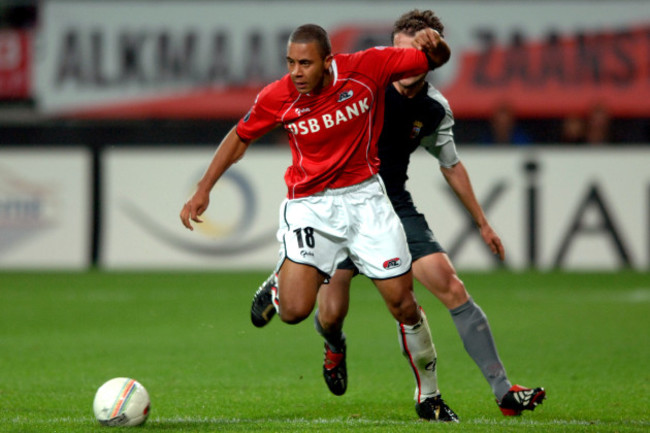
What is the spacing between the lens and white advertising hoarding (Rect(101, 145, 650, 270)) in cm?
1373

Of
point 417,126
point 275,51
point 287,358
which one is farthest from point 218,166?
point 275,51

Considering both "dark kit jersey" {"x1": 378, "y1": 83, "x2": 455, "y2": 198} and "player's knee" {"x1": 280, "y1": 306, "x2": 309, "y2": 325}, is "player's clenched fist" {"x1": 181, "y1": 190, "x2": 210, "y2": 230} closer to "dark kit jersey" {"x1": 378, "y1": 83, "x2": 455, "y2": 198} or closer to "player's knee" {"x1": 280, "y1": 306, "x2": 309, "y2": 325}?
"player's knee" {"x1": 280, "y1": 306, "x2": 309, "y2": 325}

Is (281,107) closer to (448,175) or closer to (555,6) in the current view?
(448,175)

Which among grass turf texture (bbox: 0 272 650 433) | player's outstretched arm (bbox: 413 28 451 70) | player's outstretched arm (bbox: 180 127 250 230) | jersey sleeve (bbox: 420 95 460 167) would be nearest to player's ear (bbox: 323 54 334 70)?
player's outstretched arm (bbox: 413 28 451 70)

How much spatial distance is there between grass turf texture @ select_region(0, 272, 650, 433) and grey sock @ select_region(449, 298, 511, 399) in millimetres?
215

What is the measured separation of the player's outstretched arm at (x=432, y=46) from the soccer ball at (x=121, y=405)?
2159 millimetres

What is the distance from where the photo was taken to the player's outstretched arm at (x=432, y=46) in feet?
17.3

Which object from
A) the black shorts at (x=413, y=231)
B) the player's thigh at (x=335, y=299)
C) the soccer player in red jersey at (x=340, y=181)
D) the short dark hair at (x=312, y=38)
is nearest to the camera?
the short dark hair at (x=312, y=38)

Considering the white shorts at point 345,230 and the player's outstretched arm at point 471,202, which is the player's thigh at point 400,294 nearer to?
the white shorts at point 345,230

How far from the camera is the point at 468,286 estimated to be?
12344 millimetres

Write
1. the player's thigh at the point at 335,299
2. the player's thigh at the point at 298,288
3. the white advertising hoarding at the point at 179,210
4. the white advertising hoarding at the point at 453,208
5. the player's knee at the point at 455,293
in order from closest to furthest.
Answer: the player's thigh at the point at 298,288 → the player's knee at the point at 455,293 → the player's thigh at the point at 335,299 → the white advertising hoarding at the point at 453,208 → the white advertising hoarding at the point at 179,210

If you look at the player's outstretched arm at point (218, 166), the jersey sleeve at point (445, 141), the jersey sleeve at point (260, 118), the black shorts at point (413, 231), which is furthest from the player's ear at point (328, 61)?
the black shorts at point (413, 231)

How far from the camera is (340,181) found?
5.46 m

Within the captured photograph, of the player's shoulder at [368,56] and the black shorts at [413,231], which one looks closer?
the player's shoulder at [368,56]
